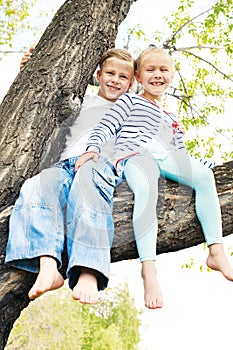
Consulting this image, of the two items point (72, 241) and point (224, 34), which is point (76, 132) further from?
point (224, 34)

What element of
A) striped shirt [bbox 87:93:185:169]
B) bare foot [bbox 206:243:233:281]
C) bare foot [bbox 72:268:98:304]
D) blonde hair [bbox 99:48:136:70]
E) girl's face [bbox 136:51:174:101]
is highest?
blonde hair [bbox 99:48:136:70]

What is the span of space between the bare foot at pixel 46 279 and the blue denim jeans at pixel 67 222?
0.04 m

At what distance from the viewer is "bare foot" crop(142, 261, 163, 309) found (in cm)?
270

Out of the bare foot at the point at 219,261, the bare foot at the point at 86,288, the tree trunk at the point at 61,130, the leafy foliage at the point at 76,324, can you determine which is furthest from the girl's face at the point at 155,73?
the leafy foliage at the point at 76,324

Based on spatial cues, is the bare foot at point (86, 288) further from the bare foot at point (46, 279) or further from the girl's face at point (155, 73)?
the girl's face at point (155, 73)

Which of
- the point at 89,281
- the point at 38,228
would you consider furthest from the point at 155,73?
the point at 89,281

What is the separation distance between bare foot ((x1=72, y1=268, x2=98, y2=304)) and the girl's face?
4.05ft

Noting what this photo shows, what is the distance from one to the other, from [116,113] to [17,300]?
1153mm

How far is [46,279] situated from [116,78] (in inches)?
56.8

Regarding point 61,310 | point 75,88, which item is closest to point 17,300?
point 75,88

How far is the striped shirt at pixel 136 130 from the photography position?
3.12m

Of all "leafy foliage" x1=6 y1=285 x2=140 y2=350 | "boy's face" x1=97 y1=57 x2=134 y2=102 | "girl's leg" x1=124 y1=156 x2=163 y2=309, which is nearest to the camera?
"girl's leg" x1=124 y1=156 x2=163 y2=309

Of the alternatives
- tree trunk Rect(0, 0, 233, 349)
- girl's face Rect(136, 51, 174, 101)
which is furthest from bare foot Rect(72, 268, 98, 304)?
girl's face Rect(136, 51, 174, 101)

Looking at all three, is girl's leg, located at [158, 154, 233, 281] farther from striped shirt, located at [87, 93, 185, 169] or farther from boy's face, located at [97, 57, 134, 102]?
Result: boy's face, located at [97, 57, 134, 102]
